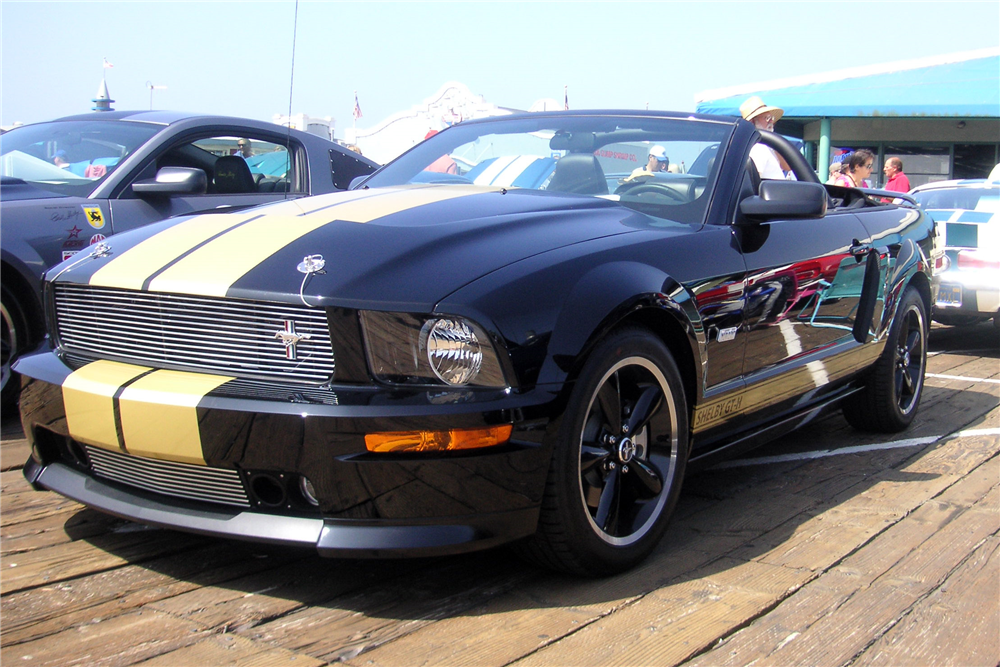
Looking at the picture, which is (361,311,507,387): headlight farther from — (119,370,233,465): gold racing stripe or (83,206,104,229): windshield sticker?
(83,206,104,229): windshield sticker

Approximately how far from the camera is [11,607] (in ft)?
7.64

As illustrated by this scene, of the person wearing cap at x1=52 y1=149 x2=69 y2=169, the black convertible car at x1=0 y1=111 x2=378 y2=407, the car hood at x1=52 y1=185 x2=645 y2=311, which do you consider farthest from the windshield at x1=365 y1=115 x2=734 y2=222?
the person wearing cap at x1=52 y1=149 x2=69 y2=169

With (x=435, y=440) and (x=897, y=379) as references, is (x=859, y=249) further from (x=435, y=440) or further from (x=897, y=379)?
(x=435, y=440)

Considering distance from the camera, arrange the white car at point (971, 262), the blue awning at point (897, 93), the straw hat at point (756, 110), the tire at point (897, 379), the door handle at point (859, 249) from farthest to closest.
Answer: the blue awning at point (897, 93) < the white car at point (971, 262) < the straw hat at point (756, 110) < the tire at point (897, 379) < the door handle at point (859, 249)

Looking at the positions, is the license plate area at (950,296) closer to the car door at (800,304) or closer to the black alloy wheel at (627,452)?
the car door at (800,304)

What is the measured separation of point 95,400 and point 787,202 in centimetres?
218

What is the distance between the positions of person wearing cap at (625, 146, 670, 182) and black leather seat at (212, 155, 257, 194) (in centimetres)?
247

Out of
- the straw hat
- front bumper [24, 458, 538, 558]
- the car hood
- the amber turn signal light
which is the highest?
the straw hat

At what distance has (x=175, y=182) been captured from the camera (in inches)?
166

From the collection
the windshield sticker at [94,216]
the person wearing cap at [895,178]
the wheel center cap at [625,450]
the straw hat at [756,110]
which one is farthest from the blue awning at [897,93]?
the wheel center cap at [625,450]

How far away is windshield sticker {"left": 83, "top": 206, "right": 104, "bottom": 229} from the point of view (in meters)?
4.26

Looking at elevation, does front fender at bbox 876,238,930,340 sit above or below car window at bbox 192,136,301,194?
below

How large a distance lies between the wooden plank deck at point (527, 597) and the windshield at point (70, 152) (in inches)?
66.4

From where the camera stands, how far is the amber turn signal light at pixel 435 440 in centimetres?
214
